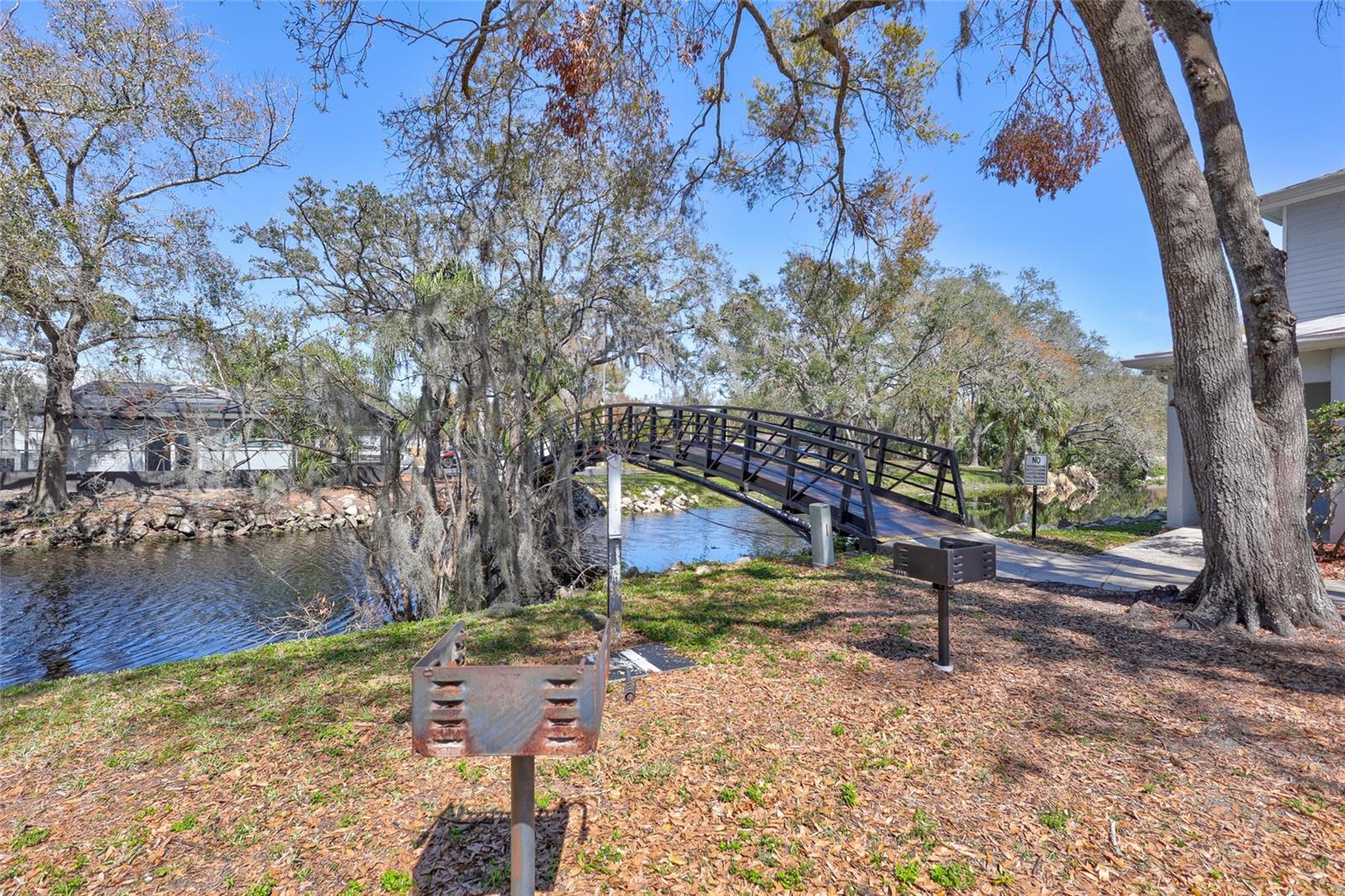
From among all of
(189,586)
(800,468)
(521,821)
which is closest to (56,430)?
(189,586)

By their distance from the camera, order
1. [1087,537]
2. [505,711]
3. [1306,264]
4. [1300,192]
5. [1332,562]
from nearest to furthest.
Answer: [505,711] → [1332,562] → [1087,537] → [1300,192] → [1306,264]

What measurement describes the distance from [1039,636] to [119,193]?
1900 centimetres

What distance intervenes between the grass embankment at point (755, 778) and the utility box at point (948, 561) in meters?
0.63

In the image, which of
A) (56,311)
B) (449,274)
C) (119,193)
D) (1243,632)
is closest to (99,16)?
(119,193)

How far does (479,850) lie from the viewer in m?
2.31

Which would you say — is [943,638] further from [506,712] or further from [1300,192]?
[1300,192]

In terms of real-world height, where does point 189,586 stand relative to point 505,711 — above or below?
below

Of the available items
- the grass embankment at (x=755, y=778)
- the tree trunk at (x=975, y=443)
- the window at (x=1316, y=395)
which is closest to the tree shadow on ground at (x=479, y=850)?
the grass embankment at (x=755, y=778)

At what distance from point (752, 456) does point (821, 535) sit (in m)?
2.65

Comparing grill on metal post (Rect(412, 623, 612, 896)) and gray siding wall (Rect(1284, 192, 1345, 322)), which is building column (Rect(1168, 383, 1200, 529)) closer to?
gray siding wall (Rect(1284, 192, 1345, 322))

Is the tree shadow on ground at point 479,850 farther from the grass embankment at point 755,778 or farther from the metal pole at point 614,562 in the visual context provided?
the metal pole at point 614,562

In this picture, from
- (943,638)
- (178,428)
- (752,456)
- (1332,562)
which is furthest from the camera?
(752,456)

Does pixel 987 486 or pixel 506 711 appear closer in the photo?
pixel 506 711

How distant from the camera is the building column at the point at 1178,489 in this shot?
10672 mm
